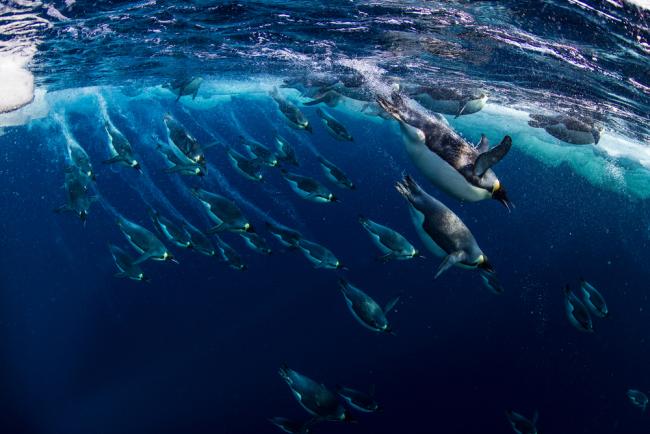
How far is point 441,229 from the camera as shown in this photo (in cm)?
284

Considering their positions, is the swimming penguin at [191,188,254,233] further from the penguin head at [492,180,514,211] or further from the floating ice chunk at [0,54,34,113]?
the floating ice chunk at [0,54,34,113]

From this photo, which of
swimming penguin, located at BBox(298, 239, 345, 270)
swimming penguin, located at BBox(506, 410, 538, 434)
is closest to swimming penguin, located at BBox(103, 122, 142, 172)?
swimming penguin, located at BBox(298, 239, 345, 270)

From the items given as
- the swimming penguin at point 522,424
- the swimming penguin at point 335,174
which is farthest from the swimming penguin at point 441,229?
the swimming penguin at point 522,424

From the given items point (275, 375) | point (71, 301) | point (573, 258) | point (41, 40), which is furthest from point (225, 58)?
point (573, 258)

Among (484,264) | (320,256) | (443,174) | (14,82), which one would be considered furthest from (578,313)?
(14,82)

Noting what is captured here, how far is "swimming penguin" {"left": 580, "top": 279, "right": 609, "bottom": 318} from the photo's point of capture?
25.7ft

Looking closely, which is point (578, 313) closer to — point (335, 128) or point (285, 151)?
point (335, 128)

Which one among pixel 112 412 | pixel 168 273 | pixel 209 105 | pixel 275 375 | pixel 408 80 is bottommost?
pixel 168 273

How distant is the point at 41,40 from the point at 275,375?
23.9 meters

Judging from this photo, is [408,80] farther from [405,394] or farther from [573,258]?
[573,258]

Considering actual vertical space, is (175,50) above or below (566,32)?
below

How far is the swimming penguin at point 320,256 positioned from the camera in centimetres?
746

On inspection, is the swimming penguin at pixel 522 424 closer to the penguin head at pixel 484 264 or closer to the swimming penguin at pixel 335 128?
the swimming penguin at pixel 335 128

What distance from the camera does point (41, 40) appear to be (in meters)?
11.1
